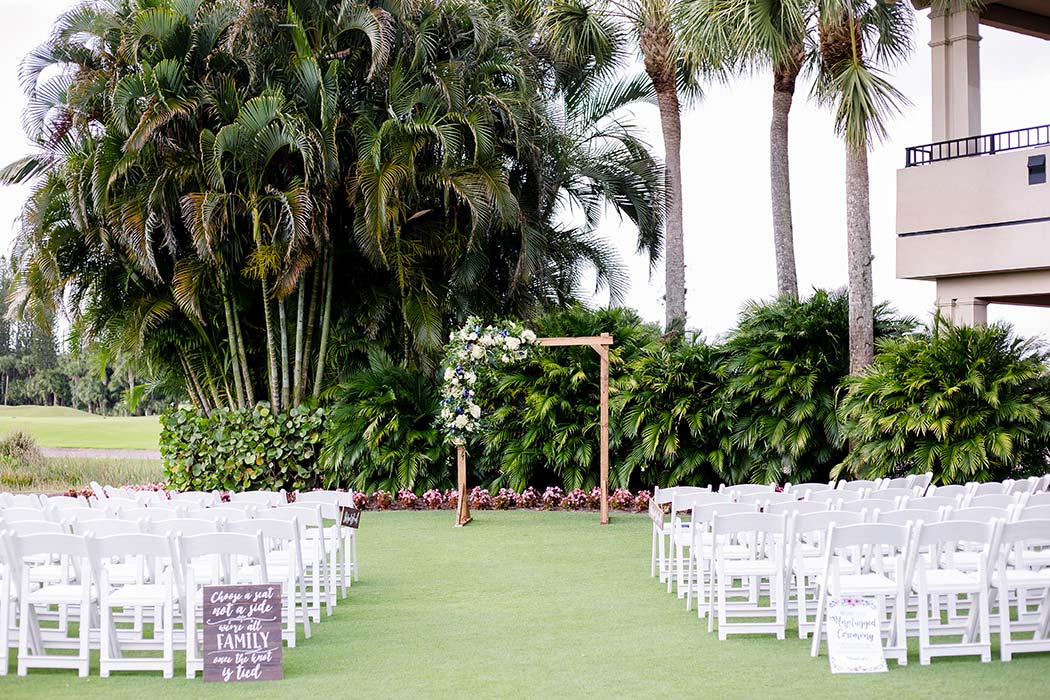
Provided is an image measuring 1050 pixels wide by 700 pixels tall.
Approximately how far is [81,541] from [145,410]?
56.7m

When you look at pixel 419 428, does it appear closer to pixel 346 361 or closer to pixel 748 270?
pixel 346 361

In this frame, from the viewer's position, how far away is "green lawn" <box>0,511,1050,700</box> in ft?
21.9

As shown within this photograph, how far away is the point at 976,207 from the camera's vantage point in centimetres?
1684

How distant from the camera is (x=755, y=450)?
1820 cm

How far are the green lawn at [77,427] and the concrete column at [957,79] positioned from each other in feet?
101

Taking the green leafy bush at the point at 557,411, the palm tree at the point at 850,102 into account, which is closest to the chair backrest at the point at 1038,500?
the palm tree at the point at 850,102

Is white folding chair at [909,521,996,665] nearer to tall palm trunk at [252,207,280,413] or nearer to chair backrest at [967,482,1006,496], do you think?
chair backrest at [967,482,1006,496]

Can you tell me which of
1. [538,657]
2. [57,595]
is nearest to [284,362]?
→ [57,595]

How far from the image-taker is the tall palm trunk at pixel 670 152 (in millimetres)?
21203

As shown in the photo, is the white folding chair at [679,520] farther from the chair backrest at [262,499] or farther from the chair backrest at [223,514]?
the chair backrest at [262,499]

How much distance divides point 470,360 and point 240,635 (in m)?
8.81

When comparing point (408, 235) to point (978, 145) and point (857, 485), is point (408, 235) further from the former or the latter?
point (857, 485)

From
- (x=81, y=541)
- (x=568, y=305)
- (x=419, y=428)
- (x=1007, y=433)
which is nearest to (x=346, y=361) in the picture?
(x=419, y=428)

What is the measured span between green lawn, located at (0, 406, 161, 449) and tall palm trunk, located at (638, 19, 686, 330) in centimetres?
2535
